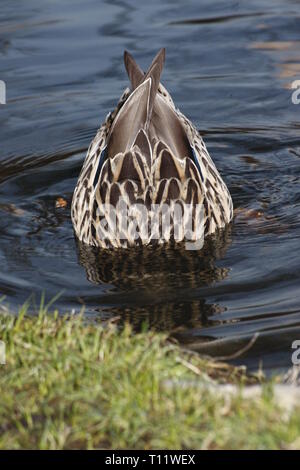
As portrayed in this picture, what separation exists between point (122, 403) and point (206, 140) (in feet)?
17.9

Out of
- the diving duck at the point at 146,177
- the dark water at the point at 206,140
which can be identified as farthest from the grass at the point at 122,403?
the diving duck at the point at 146,177

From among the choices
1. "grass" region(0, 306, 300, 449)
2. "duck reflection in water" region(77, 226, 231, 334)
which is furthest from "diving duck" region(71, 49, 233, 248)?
"grass" region(0, 306, 300, 449)

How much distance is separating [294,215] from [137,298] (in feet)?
5.87

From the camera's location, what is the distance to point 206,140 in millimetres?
9297

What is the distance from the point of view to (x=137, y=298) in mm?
6582

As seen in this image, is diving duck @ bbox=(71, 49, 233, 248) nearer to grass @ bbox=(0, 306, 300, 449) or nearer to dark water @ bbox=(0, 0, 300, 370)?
dark water @ bbox=(0, 0, 300, 370)

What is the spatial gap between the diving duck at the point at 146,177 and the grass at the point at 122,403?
8.50 ft

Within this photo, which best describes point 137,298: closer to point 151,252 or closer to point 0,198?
point 151,252

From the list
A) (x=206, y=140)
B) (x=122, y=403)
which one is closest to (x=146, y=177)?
(x=206, y=140)

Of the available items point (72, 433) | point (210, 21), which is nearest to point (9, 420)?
point (72, 433)

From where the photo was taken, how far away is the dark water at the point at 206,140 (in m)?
6.41

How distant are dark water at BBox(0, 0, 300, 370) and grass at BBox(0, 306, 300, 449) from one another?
44.7 inches

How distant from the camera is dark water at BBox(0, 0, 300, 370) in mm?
6414

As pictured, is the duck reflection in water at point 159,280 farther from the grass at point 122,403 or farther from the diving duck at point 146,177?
the grass at point 122,403
